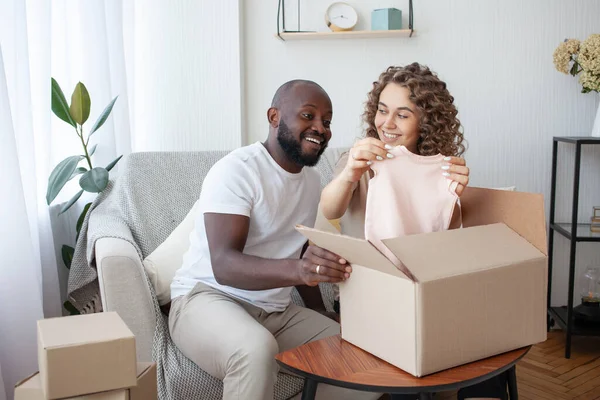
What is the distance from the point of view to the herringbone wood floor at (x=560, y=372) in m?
2.34

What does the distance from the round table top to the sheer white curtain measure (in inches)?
39.6

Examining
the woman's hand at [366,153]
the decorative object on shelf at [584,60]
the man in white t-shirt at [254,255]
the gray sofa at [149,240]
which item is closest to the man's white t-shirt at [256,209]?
the man in white t-shirt at [254,255]

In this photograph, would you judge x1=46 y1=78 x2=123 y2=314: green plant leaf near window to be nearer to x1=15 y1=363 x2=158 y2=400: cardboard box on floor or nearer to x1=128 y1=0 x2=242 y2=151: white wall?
x1=128 y1=0 x2=242 y2=151: white wall

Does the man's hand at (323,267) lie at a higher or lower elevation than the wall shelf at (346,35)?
lower

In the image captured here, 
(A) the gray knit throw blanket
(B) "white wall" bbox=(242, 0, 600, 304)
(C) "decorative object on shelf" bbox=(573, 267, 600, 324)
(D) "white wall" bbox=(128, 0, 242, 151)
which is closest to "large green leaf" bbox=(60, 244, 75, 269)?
(A) the gray knit throw blanket

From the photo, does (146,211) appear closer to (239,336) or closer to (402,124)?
(239,336)

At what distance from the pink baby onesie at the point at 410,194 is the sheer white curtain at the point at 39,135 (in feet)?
3.56

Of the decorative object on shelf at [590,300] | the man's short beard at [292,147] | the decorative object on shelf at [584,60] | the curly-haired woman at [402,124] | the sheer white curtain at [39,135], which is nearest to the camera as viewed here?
the curly-haired woman at [402,124]

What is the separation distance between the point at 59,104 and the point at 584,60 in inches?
81.9

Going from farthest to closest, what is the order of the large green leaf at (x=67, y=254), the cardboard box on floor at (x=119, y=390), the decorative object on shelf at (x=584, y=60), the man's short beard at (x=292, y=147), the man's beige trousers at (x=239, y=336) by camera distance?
the decorative object on shelf at (x=584, y=60) → the large green leaf at (x=67, y=254) → the man's short beard at (x=292, y=147) → the man's beige trousers at (x=239, y=336) → the cardboard box on floor at (x=119, y=390)

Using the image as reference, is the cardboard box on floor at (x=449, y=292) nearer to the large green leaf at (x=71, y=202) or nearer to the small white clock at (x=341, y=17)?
the large green leaf at (x=71, y=202)

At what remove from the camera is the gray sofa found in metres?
1.76

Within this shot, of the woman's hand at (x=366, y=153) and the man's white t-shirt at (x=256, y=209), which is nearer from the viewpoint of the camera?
the woman's hand at (x=366, y=153)

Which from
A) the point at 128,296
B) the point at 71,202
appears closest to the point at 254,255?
the point at 128,296
